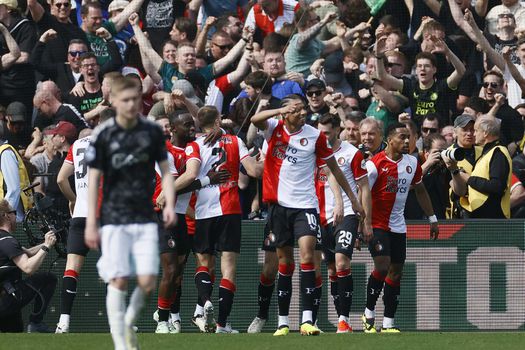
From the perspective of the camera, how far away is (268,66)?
17.2m

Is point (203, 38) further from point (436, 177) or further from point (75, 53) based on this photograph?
point (436, 177)

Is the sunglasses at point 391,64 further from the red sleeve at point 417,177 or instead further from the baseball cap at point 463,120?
the red sleeve at point 417,177

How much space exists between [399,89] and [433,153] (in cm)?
200

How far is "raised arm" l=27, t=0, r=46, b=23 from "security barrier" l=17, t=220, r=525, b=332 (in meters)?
4.23

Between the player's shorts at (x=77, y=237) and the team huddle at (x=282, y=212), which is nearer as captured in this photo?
the team huddle at (x=282, y=212)

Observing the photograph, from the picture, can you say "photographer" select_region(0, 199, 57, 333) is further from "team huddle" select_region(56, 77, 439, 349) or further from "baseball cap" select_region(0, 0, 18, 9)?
"baseball cap" select_region(0, 0, 18, 9)

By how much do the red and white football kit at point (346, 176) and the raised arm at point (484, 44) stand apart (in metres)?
3.79

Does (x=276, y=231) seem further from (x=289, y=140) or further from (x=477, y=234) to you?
(x=477, y=234)

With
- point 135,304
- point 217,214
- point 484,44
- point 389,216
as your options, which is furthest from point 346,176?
point 135,304

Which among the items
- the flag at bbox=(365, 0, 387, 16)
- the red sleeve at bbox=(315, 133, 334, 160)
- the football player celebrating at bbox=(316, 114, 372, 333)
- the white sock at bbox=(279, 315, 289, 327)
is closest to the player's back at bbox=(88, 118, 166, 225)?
the red sleeve at bbox=(315, 133, 334, 160)

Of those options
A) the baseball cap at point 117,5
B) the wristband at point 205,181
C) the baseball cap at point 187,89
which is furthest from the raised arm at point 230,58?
the wristband at point 205,181

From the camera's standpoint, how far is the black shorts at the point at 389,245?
567 inches

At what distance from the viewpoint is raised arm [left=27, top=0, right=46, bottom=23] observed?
18.5m

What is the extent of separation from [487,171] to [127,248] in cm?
636
